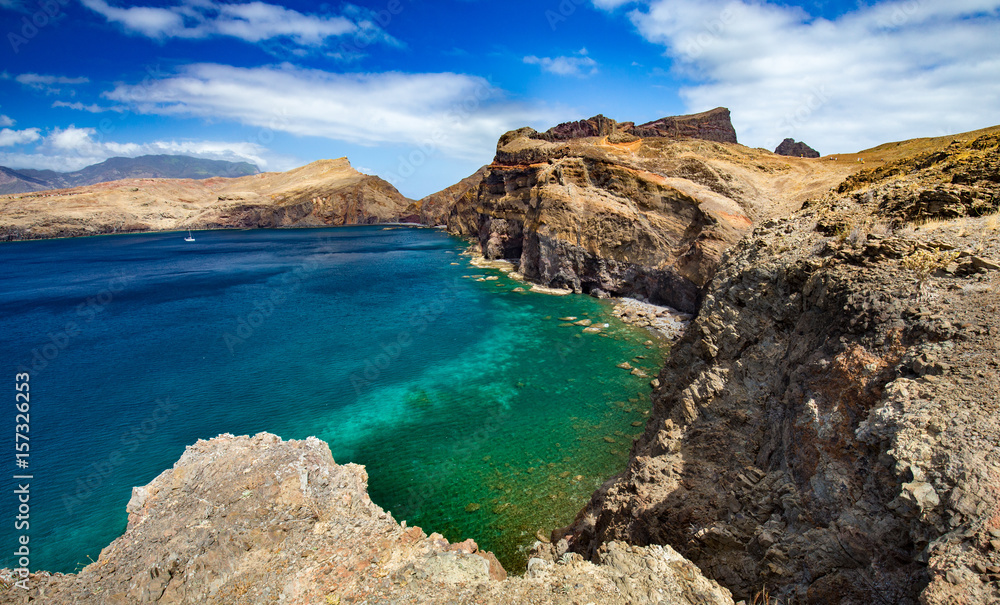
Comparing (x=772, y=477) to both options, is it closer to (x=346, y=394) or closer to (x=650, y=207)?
(x=346, y=394)

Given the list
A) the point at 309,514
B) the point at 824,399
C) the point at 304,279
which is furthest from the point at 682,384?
the point at 304,279

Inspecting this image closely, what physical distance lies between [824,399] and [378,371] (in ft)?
91.9

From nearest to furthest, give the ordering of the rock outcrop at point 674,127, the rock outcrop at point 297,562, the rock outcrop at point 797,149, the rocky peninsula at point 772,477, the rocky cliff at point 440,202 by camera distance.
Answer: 1. the rocky peninsula at point 772,477
2. the rock outcrop at point 297,562
3. the rock outcrop at point 674,127
4. the rock outcrop at point 797,149
5. the rocky cliff at point 440,202

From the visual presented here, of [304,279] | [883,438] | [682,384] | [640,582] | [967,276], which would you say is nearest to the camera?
[883,438]

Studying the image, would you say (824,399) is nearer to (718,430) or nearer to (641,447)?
(718,430)

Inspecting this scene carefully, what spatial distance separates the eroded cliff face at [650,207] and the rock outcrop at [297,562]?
33673 mm

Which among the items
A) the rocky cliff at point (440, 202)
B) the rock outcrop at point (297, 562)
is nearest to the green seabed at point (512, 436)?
the rock outcrop at point (297, 562)

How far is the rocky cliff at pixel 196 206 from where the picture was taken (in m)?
141

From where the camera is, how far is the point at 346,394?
2819 cm

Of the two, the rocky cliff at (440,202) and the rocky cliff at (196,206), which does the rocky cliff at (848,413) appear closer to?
the rocky cliff at (440,202)

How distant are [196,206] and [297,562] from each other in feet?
670

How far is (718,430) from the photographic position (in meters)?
12.7

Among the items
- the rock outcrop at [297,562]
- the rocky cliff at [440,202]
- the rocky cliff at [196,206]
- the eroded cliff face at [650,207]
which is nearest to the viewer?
the rock outcrop at [297,562]

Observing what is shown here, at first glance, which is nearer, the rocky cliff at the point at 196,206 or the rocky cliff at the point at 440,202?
the rocky cliff at the point at 196,206
